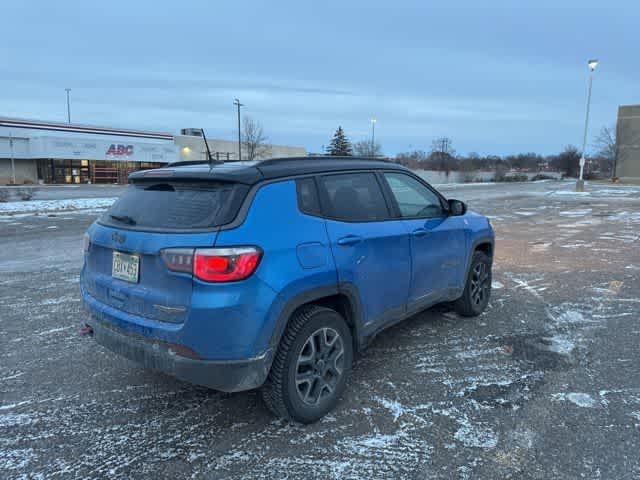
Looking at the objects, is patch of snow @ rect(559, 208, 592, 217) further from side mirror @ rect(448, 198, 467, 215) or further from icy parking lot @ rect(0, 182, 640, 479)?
side mirror @ rect(448, 198, 467, 215)

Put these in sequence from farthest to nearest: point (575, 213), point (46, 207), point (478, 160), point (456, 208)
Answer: point (478, 160), point (46, 207), point (575, 213), point (456, 208)

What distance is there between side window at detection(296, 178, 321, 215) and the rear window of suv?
0.41m

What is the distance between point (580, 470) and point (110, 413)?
3.05m

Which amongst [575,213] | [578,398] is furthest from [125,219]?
[575,213]

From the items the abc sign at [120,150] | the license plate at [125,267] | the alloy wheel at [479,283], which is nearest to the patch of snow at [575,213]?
the alloy wheel at [479,283]

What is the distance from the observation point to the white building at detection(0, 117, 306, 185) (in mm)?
46312

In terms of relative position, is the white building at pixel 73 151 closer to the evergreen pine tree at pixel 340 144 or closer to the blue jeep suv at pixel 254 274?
the evergreen pine tree at pixel 340 144

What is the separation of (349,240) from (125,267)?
151cm

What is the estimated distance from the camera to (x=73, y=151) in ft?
161

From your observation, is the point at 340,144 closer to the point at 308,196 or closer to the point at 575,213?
the point at 575,213

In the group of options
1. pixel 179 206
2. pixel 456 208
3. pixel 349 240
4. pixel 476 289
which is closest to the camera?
pixel 179 206

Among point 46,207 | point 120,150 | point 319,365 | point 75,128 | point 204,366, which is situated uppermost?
point 75,128

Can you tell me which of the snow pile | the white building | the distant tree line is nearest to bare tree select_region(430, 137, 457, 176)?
the distant tree line

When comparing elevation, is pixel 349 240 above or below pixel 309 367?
above
